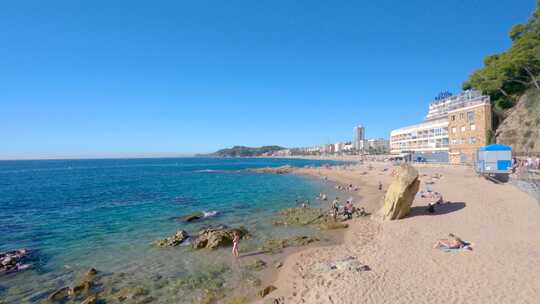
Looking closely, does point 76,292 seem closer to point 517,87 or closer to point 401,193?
point 401,193

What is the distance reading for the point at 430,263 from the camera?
9766mm

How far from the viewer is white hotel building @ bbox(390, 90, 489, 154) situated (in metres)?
59.3

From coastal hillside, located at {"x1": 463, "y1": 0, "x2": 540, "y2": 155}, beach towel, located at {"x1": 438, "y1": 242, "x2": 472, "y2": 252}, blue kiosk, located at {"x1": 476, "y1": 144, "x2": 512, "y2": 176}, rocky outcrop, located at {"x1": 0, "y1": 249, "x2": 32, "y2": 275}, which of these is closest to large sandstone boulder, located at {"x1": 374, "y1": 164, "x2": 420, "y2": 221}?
beach towel, located at {"x1": 438, "y1": 242, "x2": 472, "y2": 252}

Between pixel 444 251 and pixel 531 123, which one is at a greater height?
pixel 531 123

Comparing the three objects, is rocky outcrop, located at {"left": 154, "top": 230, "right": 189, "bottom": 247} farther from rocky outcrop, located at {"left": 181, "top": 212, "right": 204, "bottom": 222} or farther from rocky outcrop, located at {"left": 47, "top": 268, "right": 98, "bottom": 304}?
rocky outcrop, located at {"left": 181, "top": 212, "right": 204, "bottom": 222}

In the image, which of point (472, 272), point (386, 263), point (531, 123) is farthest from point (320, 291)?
point (531, 123)

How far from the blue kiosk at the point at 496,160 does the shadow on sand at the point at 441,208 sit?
36.7 feet

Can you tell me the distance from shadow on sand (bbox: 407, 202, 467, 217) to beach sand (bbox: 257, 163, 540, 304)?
0.27 meters

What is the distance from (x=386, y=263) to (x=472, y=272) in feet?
8.59

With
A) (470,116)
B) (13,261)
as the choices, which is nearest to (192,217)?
(13,261)

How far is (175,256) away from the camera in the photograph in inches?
507

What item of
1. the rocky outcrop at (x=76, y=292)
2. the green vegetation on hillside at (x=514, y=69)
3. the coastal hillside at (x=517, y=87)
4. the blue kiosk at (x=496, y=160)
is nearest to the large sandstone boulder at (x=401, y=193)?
the rocky outcrop at (x=76, y=292)

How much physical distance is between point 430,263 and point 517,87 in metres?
44.7

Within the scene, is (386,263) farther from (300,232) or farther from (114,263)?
(114,263)
